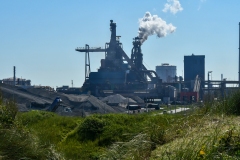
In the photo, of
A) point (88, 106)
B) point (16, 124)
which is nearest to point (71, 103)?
point (88, 106)

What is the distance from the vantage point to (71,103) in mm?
53750

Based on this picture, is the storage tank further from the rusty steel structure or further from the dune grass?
the dune grass

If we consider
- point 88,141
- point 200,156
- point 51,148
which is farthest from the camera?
point 88,141

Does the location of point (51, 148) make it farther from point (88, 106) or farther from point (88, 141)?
point (88, 106)

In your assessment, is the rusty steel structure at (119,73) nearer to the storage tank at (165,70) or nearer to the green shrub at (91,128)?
the storage tank at (165,70)

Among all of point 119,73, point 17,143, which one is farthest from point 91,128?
point 119,73

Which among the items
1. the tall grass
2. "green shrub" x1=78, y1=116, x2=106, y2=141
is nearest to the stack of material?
"green shrub" x1=78, y1=116, x2=106, y2=141

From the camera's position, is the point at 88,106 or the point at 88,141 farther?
the point at 88,106

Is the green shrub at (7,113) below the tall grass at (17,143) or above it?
above

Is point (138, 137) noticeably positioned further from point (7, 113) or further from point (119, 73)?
point (119, 73)

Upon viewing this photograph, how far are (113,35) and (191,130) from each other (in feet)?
276

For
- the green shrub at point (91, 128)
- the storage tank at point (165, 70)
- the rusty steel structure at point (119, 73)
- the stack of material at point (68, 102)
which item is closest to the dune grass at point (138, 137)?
the green shrub at point (91, 128)

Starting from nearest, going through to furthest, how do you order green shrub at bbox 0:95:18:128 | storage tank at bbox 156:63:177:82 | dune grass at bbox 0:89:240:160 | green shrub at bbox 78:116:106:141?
dune grass at bbox 0:89:240:160
green shrub at bbox 0:95:18:128
green shrub at bbox 78:116:106:141
storage tank at bbox 156:63:177:82

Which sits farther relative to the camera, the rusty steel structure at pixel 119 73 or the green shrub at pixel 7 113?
the rusty steel structure at pixel 119 73
